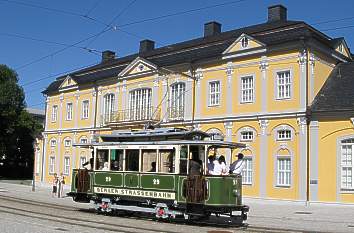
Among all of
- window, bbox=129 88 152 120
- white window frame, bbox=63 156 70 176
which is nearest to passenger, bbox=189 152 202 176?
window, bbox=129 88 152 120

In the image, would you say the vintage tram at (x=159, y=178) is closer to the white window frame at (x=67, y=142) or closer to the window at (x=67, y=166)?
the window at (x=67, y=166)

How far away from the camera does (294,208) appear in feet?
84.4

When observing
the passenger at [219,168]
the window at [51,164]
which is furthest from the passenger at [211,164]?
the window at [51,164]

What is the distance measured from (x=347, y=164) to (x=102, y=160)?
43.7ft

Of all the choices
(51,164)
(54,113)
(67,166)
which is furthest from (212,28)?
(51,164)

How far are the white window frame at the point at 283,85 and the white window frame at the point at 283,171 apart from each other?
135 inches

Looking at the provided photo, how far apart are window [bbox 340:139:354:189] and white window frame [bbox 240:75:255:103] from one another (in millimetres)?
→ 6315

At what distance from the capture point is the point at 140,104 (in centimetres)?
3894

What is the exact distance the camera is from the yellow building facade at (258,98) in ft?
91.1

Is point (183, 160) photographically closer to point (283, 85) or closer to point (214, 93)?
point (283, 85)

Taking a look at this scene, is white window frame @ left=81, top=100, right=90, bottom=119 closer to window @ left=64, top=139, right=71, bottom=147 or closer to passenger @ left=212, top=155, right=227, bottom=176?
window @ left=64, top=139, right=71, bottom=147

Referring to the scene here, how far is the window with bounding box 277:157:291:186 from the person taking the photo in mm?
28430

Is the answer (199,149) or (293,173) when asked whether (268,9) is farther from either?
(199,149)

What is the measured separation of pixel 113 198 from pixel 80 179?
221cm
